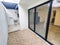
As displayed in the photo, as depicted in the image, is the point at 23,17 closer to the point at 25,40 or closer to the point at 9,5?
the point at 9,5

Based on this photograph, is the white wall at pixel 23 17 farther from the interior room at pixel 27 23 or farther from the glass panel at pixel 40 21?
the glass panel at pixel 40 21

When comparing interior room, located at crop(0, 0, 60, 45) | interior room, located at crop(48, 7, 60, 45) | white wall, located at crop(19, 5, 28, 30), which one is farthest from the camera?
white wall, located at crop(19, 5, 28, 30)

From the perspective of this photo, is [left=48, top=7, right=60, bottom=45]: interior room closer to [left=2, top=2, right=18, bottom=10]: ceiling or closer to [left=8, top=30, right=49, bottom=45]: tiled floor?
[left=8, top=30, right=49, bottom=45]: tiled floor

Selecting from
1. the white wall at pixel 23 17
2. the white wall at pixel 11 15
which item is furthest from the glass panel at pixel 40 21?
the white wall at pixel 11 15

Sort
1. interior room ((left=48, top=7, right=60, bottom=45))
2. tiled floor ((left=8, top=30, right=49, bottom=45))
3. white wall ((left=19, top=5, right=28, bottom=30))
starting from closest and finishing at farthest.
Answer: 1. tiled floor ((left=8, top=30, right=49, bottom=45))
2. interior room ((left=48, top=7, right=60, bottom=45))
3. white wall ((left=19, top=5, right=28, bottom=30))

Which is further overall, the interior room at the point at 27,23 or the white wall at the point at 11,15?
the white wall at the point at 11,15

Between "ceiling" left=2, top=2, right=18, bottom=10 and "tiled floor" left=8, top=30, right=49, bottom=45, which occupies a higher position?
"ceiling" left=2, top=2, right=18, bottom=10

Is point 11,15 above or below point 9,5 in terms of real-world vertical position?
below

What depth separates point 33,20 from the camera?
6.95 feet

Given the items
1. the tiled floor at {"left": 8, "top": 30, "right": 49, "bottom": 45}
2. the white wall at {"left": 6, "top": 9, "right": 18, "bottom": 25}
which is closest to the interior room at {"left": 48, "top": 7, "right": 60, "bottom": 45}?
the tiled floor at {"left": 8, "top": 30, "right": 49, "bottom": 45}

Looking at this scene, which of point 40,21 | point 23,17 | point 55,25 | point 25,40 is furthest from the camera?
point 55,25

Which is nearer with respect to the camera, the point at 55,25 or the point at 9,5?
the point at 9,5

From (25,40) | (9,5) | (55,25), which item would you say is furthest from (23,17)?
(55,25)

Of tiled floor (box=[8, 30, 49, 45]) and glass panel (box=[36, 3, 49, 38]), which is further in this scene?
glass panel (box=[36, 3, 49, 38])
